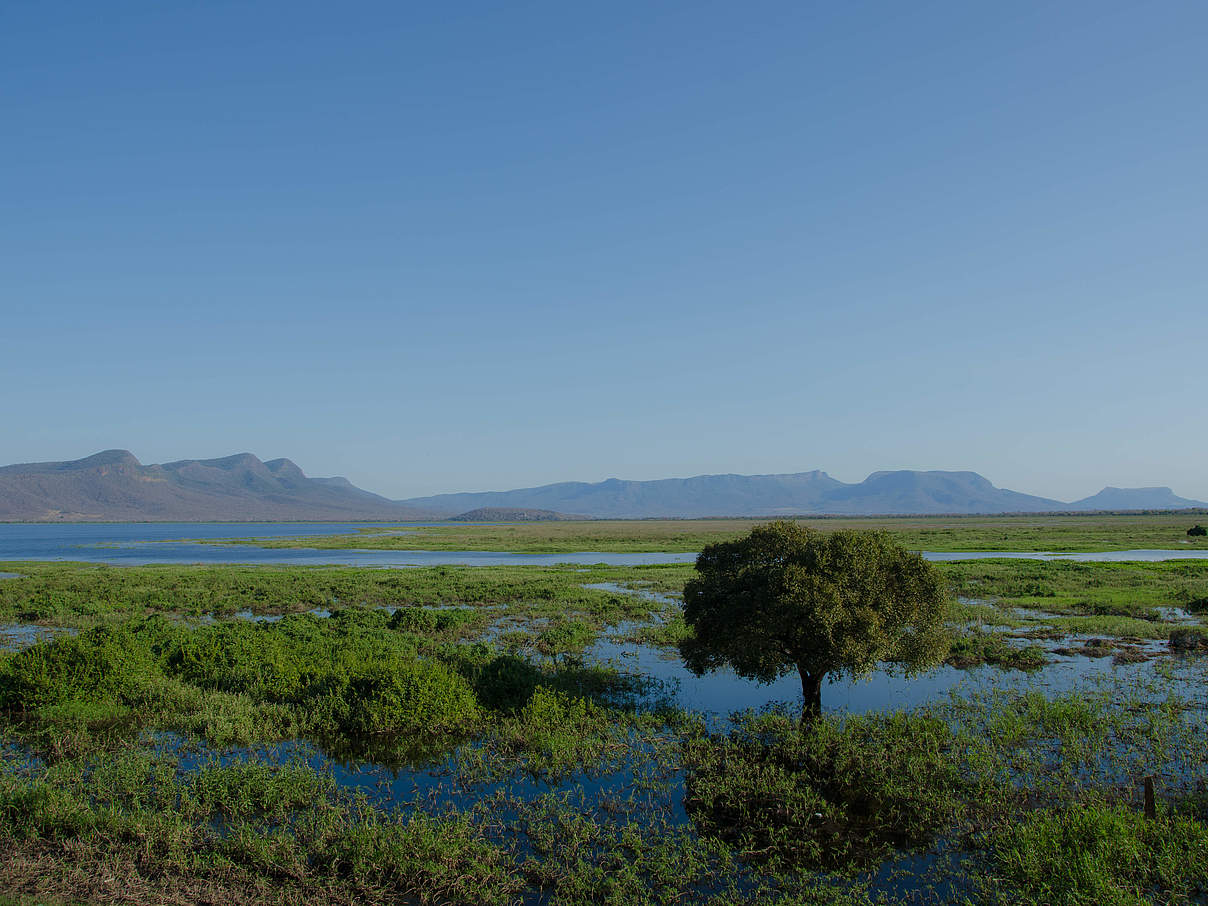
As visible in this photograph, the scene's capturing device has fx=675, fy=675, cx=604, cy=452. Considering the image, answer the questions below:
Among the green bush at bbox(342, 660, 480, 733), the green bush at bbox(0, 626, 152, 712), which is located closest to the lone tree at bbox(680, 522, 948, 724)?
the green bush at bbox(342, 660, 480, 733)

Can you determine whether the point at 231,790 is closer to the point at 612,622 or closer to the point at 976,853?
the point at 976,853

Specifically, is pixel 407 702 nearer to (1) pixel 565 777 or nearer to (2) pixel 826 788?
(1) pixel 565 777

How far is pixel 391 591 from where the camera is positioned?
161 ft

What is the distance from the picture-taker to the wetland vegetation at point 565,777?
10.7m

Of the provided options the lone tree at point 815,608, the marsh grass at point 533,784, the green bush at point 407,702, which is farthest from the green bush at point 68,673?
the lone tree at point 815,608

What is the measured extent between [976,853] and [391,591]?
43436mm

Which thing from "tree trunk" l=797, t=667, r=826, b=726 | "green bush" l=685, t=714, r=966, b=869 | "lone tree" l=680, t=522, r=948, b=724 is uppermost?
"lone tree" l=680, t=522, r=948, b=724

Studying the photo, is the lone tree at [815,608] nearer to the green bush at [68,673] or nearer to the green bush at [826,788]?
the green bush at [826,788]

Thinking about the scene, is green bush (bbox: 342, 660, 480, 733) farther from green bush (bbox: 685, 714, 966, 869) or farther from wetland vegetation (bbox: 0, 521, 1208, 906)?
green bush (bbox: 685, 714, 966, 869)

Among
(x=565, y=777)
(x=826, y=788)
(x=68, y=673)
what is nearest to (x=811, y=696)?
(x=826, y=788)

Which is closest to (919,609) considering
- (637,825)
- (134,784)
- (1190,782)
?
(1190,782)

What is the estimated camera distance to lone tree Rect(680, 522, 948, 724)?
1738 cm

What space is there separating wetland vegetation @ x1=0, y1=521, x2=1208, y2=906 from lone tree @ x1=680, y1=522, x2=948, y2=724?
1.64 metres

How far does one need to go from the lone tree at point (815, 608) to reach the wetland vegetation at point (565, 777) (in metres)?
1.64
